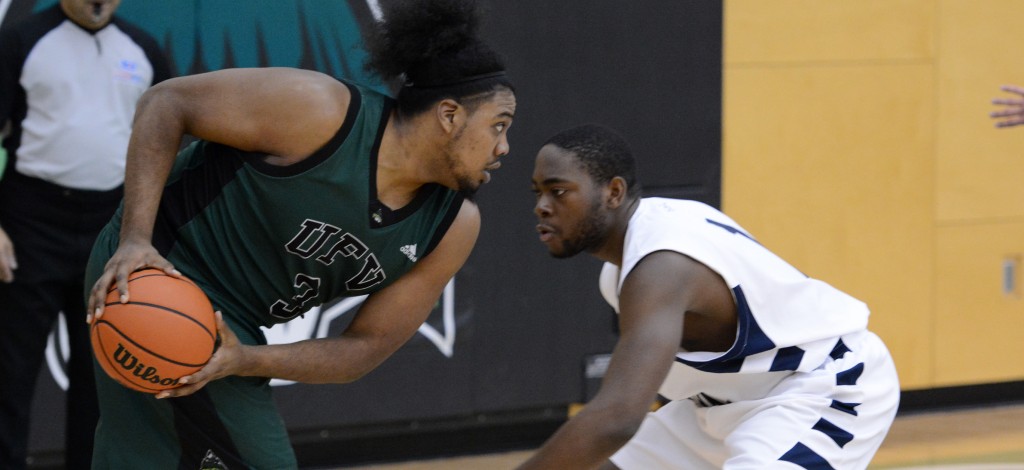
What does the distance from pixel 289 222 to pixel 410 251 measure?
1.04ft

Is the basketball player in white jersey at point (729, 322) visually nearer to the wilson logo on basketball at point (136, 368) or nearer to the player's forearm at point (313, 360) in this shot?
the player's forearm at point (313, 360)

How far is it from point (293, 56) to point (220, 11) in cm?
36

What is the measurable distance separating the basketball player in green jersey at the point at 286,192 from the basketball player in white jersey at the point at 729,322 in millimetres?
443

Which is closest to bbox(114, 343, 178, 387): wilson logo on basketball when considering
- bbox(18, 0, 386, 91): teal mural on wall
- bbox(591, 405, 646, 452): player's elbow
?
bbox(591, 405, 646, 452): player's elbow

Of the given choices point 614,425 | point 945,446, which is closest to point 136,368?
point 614,425

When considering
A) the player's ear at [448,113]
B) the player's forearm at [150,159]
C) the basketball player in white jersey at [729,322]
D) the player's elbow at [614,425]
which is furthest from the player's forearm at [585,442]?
the player's forearm at [150,159]

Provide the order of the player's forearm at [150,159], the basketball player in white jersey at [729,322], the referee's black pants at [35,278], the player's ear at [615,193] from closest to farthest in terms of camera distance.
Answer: the player's forearm at [150,159] < the basketball player in white jersey at [729,322] < the player's ear at [615,193] < the referee's black pants at [35,278]

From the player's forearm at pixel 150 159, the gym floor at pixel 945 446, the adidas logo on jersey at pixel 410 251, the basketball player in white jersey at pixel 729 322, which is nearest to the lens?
the player's forearm at pixel 150 159

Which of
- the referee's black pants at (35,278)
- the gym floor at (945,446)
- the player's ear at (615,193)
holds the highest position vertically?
the player's ear at (615,193)

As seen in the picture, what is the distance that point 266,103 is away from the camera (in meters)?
2.96

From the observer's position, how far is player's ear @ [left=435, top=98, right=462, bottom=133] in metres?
3.02

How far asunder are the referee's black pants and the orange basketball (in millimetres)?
1876

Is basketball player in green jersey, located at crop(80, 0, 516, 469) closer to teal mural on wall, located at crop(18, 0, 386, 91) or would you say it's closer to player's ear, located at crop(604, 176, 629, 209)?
player's ear, located at crop(604, 176, 629, 209)

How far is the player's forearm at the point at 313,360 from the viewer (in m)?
2.94
